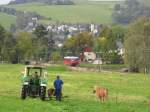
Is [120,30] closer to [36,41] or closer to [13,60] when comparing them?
[36,41]

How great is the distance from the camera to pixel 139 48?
106m

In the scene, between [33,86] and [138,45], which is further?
[138,45]

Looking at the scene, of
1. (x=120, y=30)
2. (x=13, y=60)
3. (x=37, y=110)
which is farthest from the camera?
(x=120, y=30)

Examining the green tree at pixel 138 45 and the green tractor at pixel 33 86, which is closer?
the green tractor at pixel 33 86

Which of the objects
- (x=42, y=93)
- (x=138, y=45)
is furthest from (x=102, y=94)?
(x=138, y=45)

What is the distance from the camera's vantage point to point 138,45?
10719cm

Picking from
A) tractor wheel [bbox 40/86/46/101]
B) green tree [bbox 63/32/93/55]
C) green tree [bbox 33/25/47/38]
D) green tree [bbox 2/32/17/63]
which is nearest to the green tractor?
tractor wheel [bbox 40/86/46/101]

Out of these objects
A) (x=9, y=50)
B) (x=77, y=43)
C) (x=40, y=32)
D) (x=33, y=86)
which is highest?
(x=40, y=32)

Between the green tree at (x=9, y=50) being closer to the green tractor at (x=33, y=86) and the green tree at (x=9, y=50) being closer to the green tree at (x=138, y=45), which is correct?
the green tree at (x=138, y=45)

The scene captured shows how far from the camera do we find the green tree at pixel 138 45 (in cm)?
10462

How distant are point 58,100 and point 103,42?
112 meters

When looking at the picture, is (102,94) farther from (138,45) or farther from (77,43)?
(77,43)

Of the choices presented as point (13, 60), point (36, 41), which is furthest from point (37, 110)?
point (36, 41)

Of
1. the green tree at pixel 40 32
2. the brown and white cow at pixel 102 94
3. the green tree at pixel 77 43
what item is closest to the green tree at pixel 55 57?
the green tree at pixel 77 43
